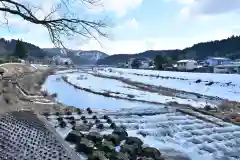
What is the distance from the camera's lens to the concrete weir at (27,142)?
9867mm

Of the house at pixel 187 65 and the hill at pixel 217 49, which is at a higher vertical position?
the hill at pixel 217 49

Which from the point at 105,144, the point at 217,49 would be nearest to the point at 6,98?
the point at 105,144

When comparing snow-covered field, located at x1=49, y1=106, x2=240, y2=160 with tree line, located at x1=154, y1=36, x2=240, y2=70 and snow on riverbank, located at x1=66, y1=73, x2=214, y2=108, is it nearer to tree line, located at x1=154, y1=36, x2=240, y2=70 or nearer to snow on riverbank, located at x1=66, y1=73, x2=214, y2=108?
snow on riverbank, located at x1=66, y1=73, x2=214, y2=108

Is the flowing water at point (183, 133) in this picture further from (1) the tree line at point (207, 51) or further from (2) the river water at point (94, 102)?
(1) the tree line at point (207, 51)

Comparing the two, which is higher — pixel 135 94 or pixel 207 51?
pixel 207 51

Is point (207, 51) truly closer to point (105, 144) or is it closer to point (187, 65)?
point (187, 65)

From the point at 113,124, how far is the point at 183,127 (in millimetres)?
3741

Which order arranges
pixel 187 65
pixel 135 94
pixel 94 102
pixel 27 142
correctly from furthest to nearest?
pixel 187 65, pixel 135 94, pixel 94 102, pixel 27 142

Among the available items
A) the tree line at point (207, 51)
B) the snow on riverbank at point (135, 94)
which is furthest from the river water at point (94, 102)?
the tree line at point (207, 51)

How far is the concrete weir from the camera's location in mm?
9867

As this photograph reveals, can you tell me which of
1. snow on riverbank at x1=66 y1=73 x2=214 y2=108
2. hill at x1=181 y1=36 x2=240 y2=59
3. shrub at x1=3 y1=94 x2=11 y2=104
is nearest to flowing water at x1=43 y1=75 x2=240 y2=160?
shrub at x1=3 y1=94 x2=11 y2=104

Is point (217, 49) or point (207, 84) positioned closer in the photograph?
A: point (207, 84)

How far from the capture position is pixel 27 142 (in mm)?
11141

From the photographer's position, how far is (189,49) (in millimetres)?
154000
